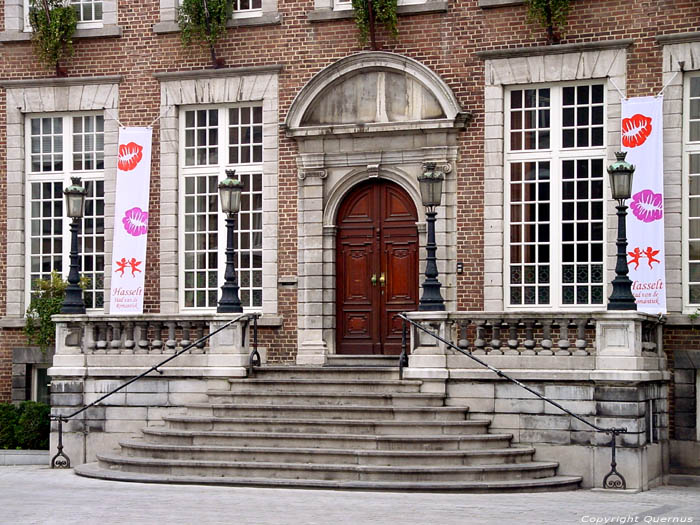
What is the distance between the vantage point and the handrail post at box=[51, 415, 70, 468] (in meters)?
19.2

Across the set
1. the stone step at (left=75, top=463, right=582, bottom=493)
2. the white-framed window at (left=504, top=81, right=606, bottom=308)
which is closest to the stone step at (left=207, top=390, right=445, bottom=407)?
the stone step at (left=75, top=463, right=582, bottom=493)

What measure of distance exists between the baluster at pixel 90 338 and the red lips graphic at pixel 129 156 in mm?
3169

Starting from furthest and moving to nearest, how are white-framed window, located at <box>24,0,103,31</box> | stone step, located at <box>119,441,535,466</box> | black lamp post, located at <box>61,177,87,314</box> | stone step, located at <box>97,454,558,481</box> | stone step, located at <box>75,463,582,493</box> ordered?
white-framed window, located at <box>24,0,103,31</box>
black lamp post, located at <box>61,177,87,314</box>
stone step, located at <box>119,441,535,466</box>
stone step, located at <box>97,454,558,481</box>
stone step, located at <box>75,463,582,493</box>

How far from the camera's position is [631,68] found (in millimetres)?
19328

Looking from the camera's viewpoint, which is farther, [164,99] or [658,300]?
[164,99]

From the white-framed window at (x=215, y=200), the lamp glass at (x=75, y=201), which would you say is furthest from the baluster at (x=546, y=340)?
the lamp glass at (x=75, y=201)

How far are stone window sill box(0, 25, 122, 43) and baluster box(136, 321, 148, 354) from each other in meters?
5.21

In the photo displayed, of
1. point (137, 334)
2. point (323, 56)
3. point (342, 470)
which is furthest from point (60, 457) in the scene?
point (323, 56)

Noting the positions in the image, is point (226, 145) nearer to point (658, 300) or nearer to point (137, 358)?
point (137, 358)

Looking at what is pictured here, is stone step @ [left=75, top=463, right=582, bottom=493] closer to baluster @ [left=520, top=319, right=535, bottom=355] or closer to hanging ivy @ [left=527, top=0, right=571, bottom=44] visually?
baluster @ [left=520, top=319, right=535, bottom=355]

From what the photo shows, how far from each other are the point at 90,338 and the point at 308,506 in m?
6.22

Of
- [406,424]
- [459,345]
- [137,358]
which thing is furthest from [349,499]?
[137,358]

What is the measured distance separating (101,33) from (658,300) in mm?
9754

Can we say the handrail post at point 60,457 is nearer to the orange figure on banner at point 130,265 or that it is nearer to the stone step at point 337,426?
→ the stone step at point 337,426
